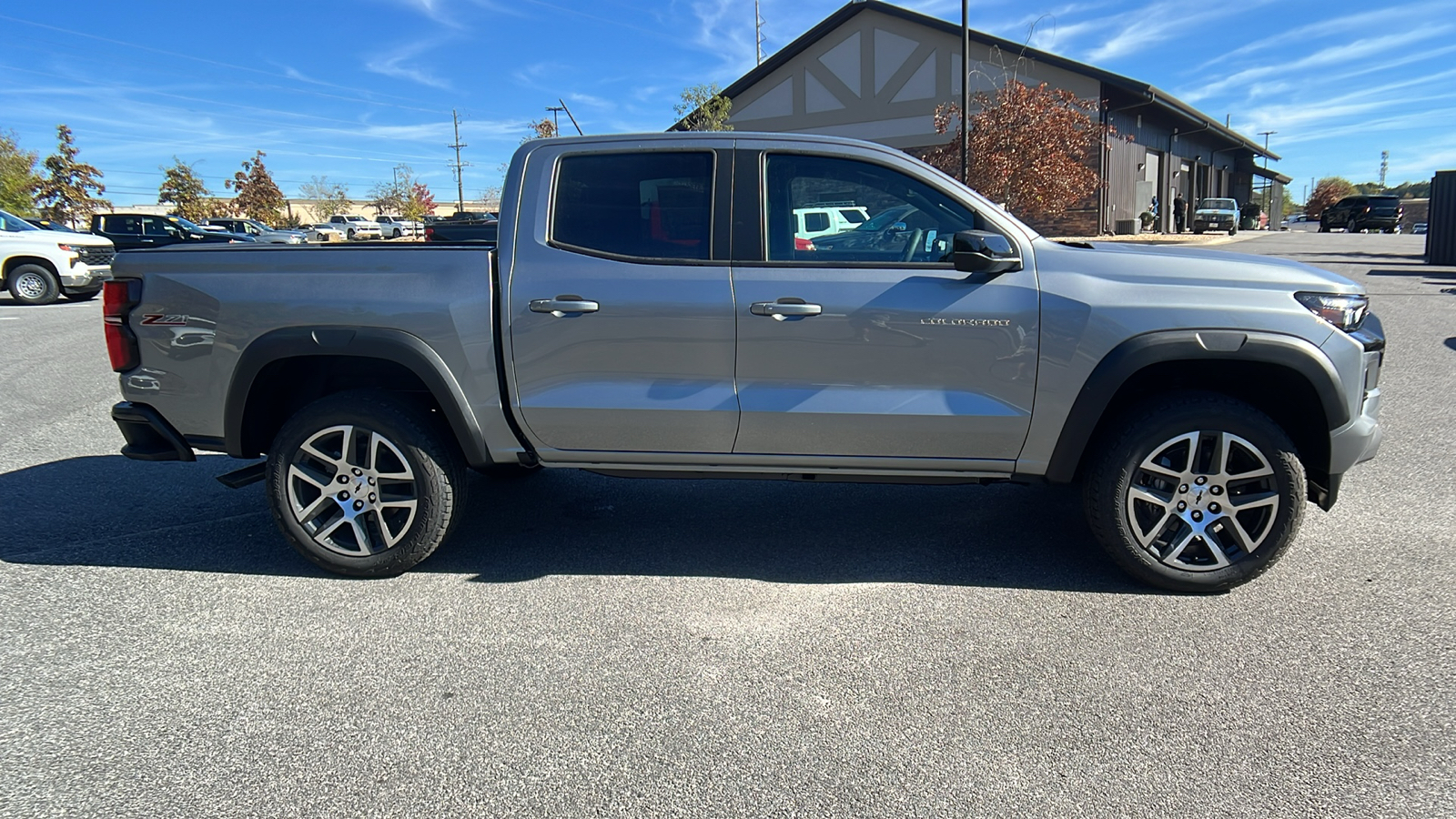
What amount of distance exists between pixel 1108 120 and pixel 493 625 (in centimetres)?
3388

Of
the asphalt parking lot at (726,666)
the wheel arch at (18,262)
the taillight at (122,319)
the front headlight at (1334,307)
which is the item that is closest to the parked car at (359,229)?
the wheel arch at (18,262)

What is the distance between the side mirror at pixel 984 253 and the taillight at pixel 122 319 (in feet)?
12.0

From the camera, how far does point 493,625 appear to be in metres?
3.65

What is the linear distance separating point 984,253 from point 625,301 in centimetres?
150

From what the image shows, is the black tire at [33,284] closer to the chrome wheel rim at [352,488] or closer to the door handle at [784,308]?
the chrome wheel rim at [352,488]

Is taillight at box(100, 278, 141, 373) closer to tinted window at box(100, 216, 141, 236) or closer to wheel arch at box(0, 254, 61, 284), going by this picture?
wheel arch at box(0, 254, 61, 284)

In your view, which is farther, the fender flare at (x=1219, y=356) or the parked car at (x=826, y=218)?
the parked car at (x=826, y=218)

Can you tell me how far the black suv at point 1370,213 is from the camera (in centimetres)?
4472

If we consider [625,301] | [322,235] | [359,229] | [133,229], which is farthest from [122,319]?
[359,229]

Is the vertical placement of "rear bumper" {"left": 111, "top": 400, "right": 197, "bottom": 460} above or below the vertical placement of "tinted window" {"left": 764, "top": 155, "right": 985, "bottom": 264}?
below

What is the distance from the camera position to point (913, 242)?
393cm

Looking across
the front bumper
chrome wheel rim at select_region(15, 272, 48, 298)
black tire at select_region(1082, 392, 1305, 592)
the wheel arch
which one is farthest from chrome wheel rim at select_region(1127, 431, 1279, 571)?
chrome wheel rim at select_region(15, 272, 48, 298)

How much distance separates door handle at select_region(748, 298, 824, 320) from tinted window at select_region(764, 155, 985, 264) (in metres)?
0.23

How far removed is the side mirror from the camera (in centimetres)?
364
